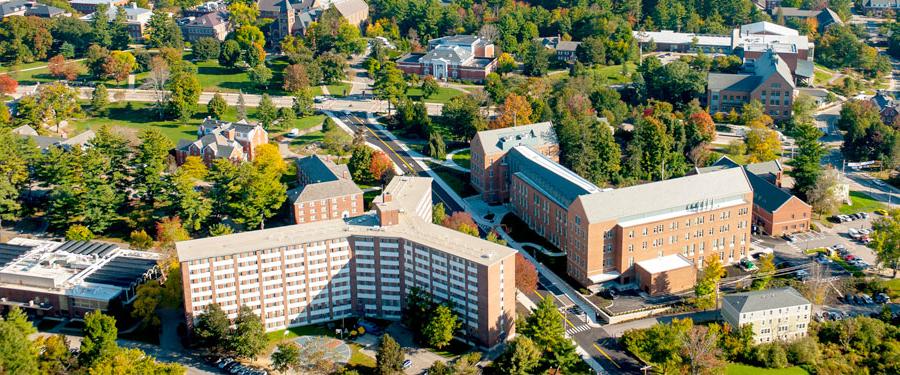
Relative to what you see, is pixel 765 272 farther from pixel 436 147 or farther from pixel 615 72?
pixel 615 72

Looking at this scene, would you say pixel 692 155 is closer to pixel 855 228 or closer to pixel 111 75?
pixel 855 228

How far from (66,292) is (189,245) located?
15.7m

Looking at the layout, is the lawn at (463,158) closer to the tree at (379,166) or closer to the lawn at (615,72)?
the tree at (379,166)

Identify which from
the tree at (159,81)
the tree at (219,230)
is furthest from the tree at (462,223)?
the tree at (159,81)

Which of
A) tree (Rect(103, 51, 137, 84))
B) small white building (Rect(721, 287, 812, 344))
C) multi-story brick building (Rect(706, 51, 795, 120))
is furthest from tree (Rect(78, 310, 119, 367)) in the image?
multi-story brick building (Rect(706, 51, 795, 120))

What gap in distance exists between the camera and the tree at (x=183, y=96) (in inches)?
6147

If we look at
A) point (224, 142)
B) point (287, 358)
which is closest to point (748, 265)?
point (287, 358)

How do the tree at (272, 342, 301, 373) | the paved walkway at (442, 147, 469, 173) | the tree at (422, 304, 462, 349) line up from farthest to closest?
1. the paved walkway at (442, 147, 469, 173)
2. the tree at (422, 304, 462, 349)
3. the tree at (272, 342, 301, 373)

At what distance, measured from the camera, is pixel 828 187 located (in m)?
124

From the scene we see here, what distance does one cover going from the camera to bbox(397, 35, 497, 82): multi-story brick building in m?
182

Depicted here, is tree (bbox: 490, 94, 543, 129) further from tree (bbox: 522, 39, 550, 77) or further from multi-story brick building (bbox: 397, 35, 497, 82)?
multi-story brick building (bbox: 397, 35, 497, 82)

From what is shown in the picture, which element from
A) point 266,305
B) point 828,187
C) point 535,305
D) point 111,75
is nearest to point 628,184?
point 828,187

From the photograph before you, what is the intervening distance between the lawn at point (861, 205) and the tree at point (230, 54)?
111 m

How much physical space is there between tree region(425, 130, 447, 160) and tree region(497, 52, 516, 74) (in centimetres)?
4038
